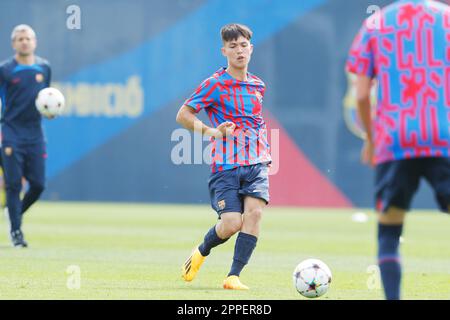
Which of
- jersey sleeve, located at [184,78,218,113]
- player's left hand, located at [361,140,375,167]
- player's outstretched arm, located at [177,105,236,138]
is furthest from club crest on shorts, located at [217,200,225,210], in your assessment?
player's left hand, located at [361,140,375,167]

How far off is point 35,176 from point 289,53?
10801 millimetres

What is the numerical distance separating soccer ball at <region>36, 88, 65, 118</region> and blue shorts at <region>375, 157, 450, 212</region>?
254 inches

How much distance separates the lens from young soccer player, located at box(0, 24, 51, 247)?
1208cm

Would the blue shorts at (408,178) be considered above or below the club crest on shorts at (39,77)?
below

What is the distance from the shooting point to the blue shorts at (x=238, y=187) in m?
8.45

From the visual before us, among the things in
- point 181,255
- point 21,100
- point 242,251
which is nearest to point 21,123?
point 21,100

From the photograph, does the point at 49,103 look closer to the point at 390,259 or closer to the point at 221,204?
the point at 221,204

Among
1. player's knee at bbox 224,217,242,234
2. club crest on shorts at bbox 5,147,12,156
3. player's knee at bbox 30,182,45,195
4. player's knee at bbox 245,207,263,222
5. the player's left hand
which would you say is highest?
club crest on shorts at bbox 5,147,12,156

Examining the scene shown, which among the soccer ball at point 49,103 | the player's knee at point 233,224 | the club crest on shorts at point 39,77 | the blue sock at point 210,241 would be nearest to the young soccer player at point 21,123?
the club crest on shorts at point 39,77

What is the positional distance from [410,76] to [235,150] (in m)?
2.80

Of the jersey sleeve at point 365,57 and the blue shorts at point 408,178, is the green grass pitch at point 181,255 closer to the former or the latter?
the blue shorts at point 408,178

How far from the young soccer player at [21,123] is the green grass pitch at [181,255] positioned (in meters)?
0.75

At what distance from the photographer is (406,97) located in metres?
5.95

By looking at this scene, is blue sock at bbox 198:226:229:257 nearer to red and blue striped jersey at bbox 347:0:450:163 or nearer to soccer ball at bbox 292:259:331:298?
soccer ball at bbox 292:259:331:298
